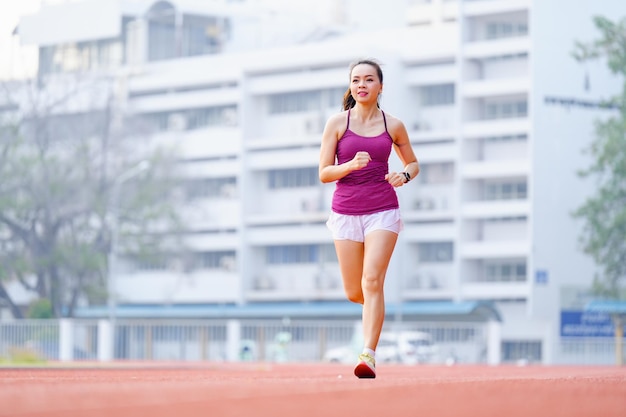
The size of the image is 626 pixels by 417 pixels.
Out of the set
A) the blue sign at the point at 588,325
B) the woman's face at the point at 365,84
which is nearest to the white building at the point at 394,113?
the blue sign at the point at 588,325

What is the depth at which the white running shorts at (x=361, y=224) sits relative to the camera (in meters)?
10.5

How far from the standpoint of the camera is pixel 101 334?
43.8m

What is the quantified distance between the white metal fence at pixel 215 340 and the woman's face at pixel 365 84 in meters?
29.0

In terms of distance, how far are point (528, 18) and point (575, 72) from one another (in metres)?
3.47

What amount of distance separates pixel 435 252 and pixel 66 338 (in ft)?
117

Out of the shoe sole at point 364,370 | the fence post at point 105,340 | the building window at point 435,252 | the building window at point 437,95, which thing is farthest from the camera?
the building window at point 437,95

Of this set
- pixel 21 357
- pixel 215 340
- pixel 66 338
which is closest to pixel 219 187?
pixel 215 340

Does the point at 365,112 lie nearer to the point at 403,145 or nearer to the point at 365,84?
the point at 365,84

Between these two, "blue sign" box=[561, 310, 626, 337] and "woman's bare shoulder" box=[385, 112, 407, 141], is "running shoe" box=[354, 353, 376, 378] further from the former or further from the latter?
"blue sign" box=[561, 310, 626, 337]

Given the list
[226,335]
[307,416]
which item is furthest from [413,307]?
[307,416]

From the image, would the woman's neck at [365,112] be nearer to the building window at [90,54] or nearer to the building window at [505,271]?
the building window at [505,271]

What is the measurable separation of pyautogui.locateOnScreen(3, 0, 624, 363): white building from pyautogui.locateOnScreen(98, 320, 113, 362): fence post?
83.1 ft

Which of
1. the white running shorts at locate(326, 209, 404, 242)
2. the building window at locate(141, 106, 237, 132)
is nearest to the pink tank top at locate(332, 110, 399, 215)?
the white running shorts at locate(326, 209, 404, 242)

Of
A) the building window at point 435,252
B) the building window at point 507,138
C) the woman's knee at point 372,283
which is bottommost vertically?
the building window at point 435,252
